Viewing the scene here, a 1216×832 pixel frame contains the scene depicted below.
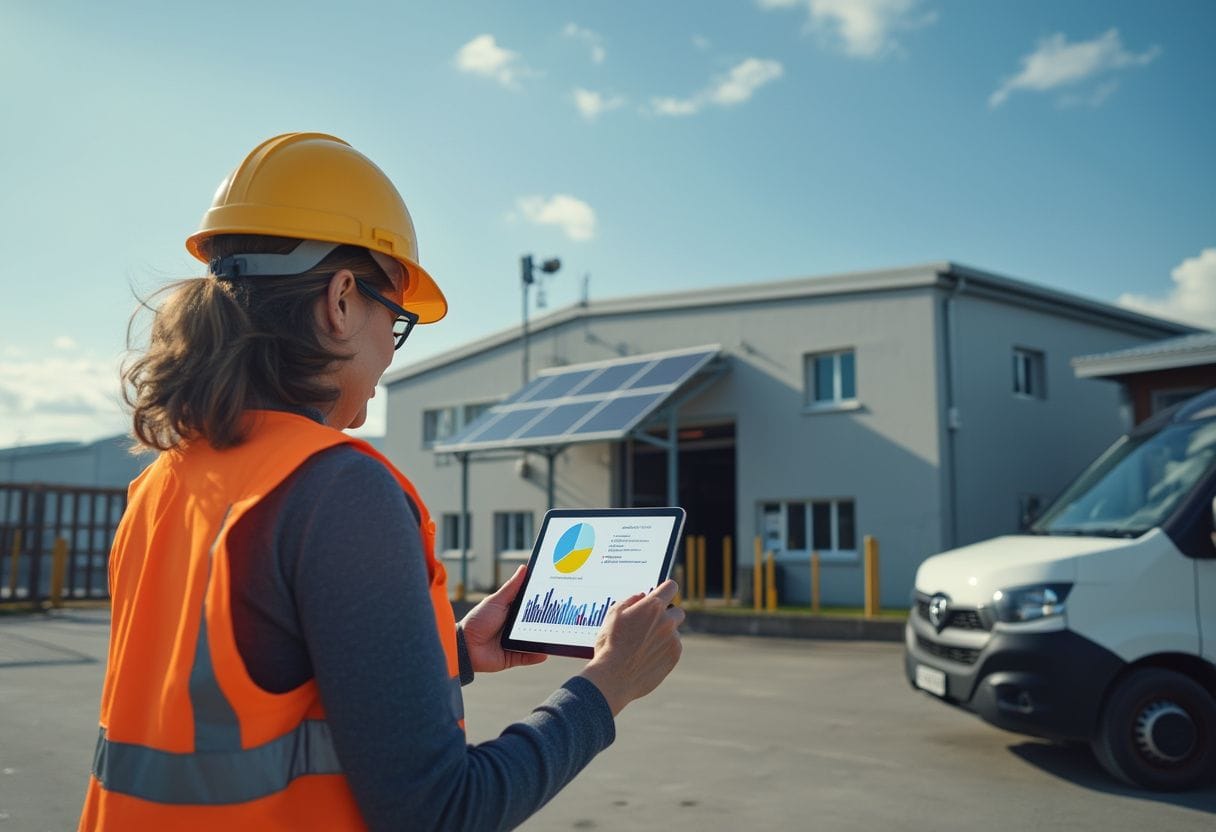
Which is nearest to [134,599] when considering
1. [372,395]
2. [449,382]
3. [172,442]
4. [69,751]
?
[172,442]

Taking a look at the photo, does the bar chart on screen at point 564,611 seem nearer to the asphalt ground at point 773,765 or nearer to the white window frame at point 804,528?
the asphalt ground at point 773,765

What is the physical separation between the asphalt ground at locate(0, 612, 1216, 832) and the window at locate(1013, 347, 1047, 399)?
12507 millimetres

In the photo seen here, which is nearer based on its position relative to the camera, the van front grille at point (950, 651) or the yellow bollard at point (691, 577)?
the van front grille at point (950, 651)

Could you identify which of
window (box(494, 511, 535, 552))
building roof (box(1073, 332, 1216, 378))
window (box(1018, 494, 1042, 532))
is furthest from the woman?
window (box(494, 511, 535, 552))

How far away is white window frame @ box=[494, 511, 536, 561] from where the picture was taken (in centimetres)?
2611

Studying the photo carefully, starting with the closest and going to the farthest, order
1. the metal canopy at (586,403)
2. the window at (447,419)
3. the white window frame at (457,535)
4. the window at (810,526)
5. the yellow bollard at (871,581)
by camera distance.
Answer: the yellow bollard at (871,581) → the metal canopy at (586,403) → the window at (810,526) → the white window frame at (457,535) → the window at (447,419)

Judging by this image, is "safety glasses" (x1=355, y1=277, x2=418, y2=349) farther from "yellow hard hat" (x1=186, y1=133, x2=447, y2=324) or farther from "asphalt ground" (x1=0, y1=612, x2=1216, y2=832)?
"asphalt ground" (x1=0, y1=612, x2=1216, y2=832)

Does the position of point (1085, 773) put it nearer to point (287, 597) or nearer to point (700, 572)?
point (287, 597)

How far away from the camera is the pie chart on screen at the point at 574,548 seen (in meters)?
2.13

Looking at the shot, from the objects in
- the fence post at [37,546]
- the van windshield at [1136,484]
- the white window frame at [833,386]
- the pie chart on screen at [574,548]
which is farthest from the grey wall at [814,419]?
the pie chart on screen at [574,548]

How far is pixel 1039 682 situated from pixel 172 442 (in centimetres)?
563

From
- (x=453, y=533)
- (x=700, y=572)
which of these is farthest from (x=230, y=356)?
(x=453, y=533)

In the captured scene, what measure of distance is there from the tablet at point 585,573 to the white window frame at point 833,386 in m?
18.7

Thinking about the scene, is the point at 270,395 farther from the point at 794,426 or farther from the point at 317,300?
the point at 794,426
